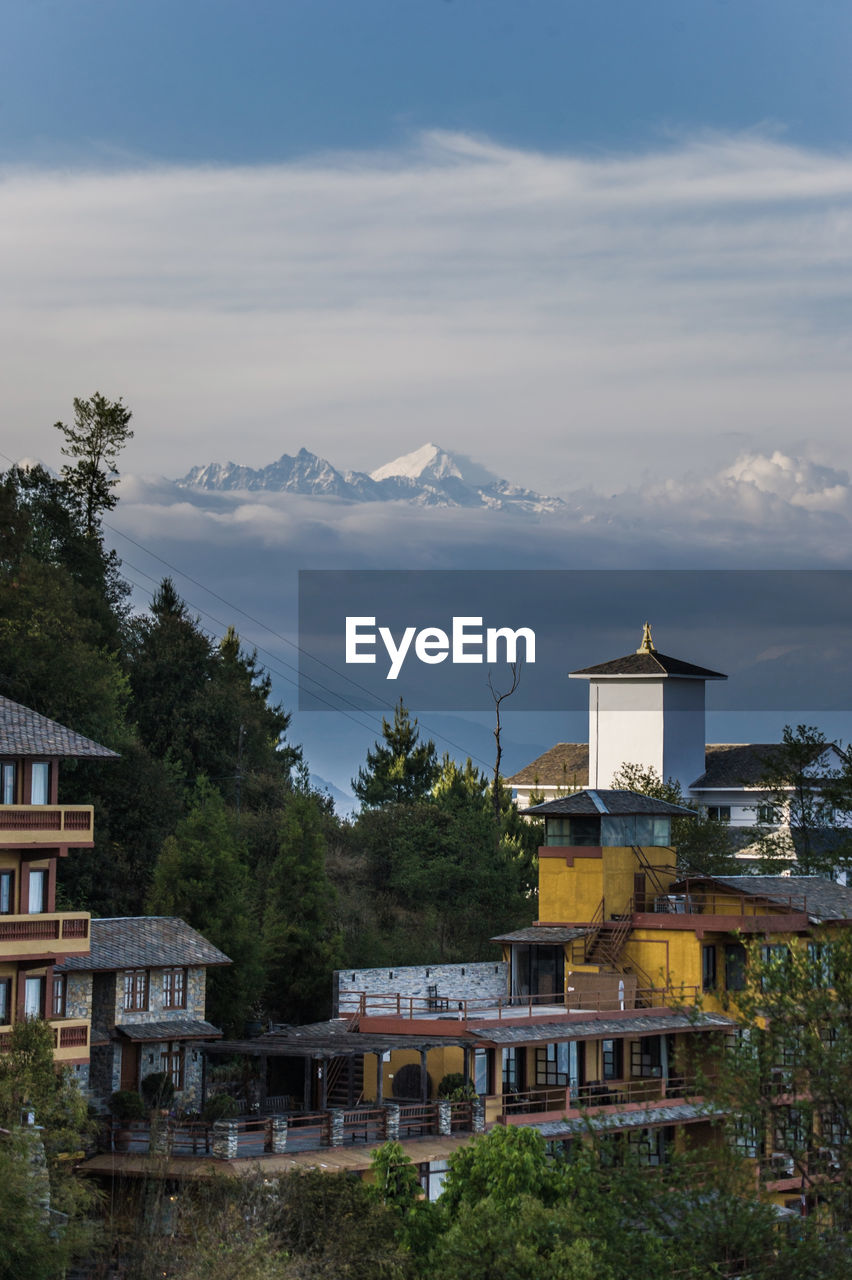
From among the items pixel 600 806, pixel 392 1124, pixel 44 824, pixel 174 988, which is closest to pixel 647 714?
pixel 600 806

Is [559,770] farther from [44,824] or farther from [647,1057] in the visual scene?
[44,824]

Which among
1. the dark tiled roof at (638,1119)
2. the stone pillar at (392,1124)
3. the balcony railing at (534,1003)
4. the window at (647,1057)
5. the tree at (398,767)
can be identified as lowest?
the dark tiled roof at (638,1119)

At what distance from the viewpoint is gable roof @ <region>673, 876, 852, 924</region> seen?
5875 cm

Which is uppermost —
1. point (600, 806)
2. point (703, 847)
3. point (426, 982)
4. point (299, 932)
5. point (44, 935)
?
point (600, 806)

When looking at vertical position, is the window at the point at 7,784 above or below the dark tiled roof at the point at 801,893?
above

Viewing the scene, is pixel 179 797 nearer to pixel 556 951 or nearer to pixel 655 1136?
pixel 556 951

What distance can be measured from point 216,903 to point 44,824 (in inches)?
497

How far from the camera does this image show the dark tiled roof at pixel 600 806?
5703 cm

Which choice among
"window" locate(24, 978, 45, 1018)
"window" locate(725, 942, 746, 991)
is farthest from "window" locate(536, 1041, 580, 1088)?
"window" locate(24, 978, 45, 1018)

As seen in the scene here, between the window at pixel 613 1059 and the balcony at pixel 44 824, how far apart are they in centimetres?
1789

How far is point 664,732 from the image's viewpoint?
9888cm

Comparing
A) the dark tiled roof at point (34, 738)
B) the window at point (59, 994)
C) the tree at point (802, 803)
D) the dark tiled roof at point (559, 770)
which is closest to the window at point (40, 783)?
the dark tiled roof at point (34, 738)

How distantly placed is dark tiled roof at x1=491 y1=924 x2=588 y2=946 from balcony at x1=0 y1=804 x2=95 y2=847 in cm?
1672

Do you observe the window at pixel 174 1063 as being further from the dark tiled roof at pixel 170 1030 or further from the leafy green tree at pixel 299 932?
the leafy green tree at pixel 299 932
